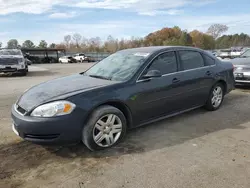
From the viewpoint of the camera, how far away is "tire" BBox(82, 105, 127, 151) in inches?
133

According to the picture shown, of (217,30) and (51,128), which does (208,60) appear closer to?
(51,128)

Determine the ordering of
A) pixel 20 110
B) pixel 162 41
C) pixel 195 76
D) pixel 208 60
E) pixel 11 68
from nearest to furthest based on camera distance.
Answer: pixel 20 110
pixel 195 76
pixel 208 60
pixel 11 68
pixel 162 41

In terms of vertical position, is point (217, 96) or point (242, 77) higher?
point (242, 77)

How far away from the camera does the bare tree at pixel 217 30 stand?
95.7m

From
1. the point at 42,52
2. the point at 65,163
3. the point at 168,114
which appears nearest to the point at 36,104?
the point at 65,163

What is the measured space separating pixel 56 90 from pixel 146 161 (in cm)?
168

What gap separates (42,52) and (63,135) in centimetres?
3639

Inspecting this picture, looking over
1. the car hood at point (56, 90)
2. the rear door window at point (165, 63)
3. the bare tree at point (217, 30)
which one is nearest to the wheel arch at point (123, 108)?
the car hood at point (56, 90)

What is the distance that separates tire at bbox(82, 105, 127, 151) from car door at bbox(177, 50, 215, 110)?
1495 mm

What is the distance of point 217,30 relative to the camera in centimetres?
9606

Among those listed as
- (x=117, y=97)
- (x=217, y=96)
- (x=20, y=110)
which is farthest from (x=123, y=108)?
(x=217, y=96)

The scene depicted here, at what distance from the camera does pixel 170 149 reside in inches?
142

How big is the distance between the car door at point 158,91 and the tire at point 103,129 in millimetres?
369

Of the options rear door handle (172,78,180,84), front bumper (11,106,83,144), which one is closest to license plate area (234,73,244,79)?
rear door handle (172,78,180,84)
